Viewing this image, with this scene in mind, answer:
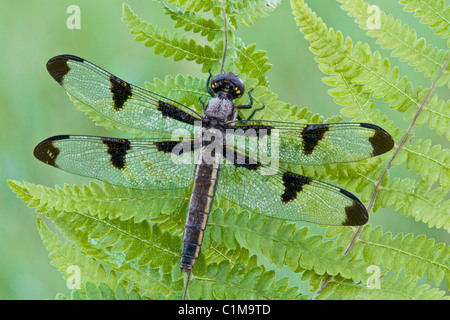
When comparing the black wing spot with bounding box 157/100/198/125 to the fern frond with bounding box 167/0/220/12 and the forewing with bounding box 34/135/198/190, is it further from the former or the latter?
the fern frond with bounding box 167/0/220/12

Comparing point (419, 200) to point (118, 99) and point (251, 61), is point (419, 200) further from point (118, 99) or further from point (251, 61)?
point (118, 99)

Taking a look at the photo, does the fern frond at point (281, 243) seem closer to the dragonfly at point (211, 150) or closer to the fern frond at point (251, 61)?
the dragonfly at point (211, 150)

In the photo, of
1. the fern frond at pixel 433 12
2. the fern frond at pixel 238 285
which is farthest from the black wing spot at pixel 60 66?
the fern frond at pixel 433 12

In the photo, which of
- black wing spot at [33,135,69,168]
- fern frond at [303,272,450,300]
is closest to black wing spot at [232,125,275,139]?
fern frond at [303,272,450,300]

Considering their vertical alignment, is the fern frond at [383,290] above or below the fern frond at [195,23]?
below
